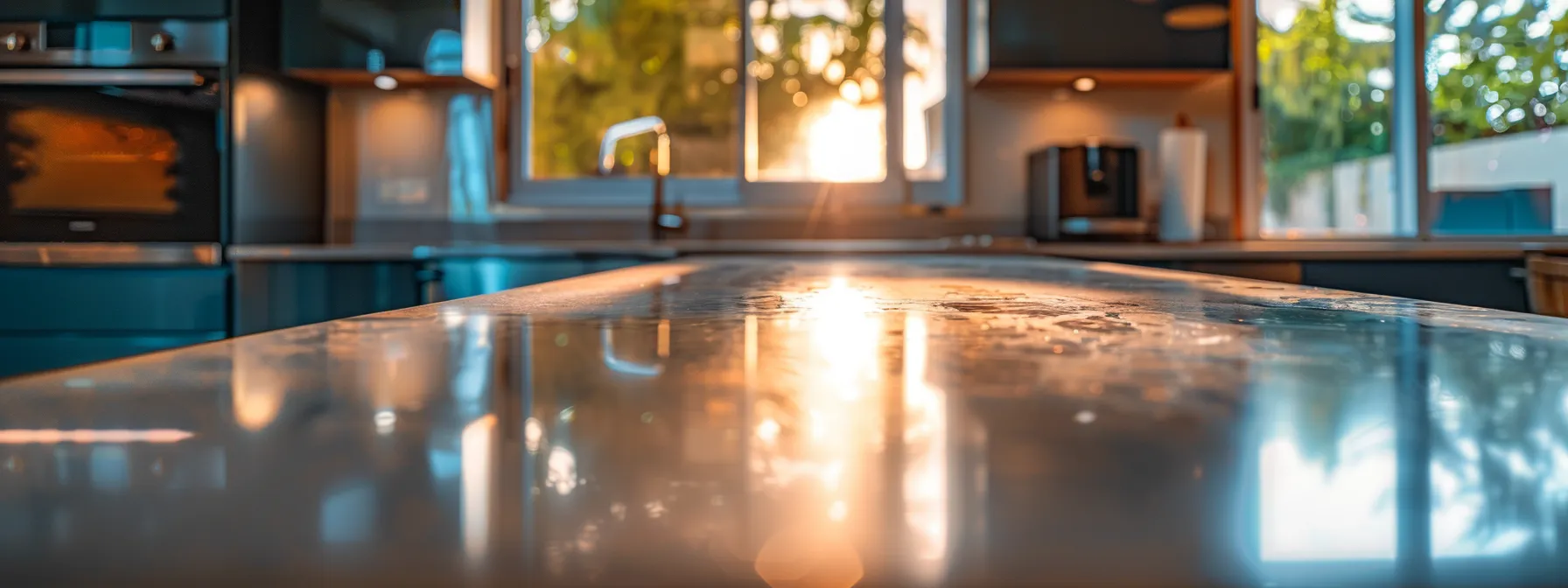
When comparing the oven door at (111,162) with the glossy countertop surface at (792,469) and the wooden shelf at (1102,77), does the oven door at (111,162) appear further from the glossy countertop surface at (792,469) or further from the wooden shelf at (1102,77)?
the glossy countertop surface at (792,469)

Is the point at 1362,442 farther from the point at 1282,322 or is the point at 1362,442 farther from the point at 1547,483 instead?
the point at 1282,322

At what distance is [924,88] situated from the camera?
10.3 feet

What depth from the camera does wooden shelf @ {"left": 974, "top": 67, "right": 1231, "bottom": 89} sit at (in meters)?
2.77

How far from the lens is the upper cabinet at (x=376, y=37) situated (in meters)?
2.69

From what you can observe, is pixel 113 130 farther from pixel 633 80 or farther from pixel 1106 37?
pixel 1106 37

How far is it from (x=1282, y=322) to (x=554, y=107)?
2.96 metres

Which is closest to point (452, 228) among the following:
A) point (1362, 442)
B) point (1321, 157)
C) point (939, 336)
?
point (1321, 157)

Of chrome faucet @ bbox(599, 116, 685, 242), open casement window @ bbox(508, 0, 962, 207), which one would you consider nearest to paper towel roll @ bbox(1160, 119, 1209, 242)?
open casement window @ bbox(508, 0, 962, 207)

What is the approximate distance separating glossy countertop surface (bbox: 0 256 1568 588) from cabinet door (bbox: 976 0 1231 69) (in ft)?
8.39

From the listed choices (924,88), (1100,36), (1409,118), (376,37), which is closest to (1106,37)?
(1100,36)

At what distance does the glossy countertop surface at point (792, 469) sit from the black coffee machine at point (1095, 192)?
256cm

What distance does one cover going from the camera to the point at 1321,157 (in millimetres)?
3164

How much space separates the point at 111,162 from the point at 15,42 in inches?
13.1

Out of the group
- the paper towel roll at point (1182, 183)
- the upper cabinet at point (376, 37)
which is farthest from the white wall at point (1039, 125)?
the upper cabinet at point (376, 37)
